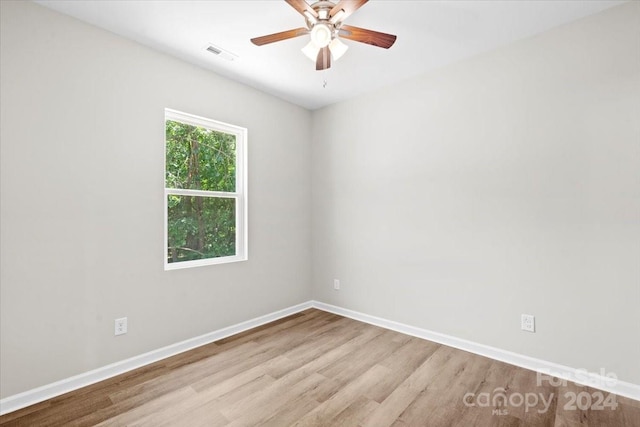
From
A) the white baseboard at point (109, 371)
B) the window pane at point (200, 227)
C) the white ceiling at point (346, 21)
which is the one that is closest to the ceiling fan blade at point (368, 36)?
the white ceiling at point (346, 21)

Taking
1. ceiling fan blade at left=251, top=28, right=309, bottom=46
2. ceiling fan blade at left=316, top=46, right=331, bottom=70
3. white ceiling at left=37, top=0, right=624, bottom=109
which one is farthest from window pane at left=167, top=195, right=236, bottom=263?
ceiling fan blade at left=316, top=46, right=331, bottom=70

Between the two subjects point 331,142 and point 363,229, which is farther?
point 331,142

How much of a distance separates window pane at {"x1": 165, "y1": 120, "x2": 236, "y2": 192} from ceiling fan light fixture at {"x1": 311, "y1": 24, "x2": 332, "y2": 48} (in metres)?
1.68

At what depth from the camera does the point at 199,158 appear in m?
3.06

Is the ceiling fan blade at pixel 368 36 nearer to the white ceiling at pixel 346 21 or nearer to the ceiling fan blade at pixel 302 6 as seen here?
the ceiling fan blade at pixel 302 6

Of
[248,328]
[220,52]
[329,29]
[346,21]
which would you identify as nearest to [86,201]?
[220,52]

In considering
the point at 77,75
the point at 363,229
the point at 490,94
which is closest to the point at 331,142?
the point at 363,229

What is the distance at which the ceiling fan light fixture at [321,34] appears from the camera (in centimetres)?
184

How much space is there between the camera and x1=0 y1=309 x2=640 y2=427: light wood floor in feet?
6.09

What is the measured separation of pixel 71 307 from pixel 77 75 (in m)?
1.70

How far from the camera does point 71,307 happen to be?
2180 mm

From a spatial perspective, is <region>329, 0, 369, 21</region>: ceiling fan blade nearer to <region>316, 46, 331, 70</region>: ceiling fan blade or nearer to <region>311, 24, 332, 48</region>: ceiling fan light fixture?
<region>311, 24, 332, 48</region>: ceiling fan light fixture

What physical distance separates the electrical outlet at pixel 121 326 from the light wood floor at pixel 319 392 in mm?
332

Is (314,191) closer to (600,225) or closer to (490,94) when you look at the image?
(490,94)
